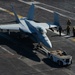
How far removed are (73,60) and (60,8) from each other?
110ft

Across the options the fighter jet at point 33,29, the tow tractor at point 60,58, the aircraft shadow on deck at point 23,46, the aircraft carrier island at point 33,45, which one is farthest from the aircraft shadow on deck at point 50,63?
the fighter jet at point 33,29

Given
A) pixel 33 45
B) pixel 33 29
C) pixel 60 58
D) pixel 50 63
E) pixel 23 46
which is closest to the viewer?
pixel 60 58

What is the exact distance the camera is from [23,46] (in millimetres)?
48906

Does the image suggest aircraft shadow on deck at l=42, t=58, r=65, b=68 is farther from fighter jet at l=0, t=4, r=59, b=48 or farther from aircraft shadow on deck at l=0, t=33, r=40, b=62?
fighter jet at l=0, t=4, r=59, b=48

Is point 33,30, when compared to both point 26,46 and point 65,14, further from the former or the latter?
point 65,14

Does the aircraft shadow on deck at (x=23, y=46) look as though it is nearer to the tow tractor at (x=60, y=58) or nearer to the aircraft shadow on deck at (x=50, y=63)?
the aircraft shadow on deck at (x=50, y=63)

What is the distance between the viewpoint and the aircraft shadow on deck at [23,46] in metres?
44.8

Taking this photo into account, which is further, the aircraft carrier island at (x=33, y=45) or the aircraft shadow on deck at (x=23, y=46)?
the aircraft shadow on deck at (x=23, y=46)

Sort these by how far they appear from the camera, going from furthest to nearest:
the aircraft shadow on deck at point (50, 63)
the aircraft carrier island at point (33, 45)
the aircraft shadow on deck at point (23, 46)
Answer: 1. the aircraft shadow on deck at point (23, 46)
2. the aircraft shadow on deck at point (50, 63)
3. the aircraft carrier island at point (33, 45)

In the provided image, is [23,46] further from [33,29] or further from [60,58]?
[60,58]

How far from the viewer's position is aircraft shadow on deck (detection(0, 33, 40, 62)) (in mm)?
44812

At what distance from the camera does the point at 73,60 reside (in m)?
43.8

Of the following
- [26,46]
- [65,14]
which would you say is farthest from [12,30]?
[65,14]

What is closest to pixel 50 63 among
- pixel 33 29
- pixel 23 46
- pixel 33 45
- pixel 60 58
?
pixel 60 58
